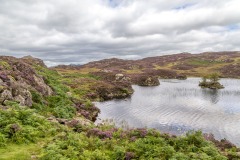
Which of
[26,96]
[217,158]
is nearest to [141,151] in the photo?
[217,158]

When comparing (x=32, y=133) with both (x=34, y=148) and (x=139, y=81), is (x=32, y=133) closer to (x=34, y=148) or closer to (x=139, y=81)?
(x=34, y=148)

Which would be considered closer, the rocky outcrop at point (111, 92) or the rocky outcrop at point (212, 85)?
the rocky outcrop at point (111, 92)

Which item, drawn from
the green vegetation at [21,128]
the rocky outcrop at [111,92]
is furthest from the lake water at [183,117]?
the green vegetation at [21,128]

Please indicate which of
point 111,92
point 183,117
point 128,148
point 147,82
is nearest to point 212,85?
point 147,82

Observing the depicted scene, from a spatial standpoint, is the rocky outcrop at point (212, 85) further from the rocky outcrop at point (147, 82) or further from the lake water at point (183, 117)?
the lake water at point (183, 117)

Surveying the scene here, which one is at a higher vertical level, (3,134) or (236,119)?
(3,134)

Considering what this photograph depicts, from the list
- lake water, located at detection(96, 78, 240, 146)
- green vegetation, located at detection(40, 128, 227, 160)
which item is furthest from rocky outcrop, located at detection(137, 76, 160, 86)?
green vegetation, located at detection(40, 128, 227, 160)

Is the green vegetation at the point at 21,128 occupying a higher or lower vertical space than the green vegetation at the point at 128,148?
higher

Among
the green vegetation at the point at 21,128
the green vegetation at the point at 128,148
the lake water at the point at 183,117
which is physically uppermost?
the green vegetation at the point at 21,128

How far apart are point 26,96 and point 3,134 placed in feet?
44.2

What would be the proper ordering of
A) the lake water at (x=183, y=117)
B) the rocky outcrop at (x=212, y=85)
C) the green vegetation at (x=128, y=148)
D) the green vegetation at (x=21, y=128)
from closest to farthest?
the green vegetation at (x=128, y=148) → the green vegetation at (x=21, y=128) → the lake water at (x=183, y=117) → the rocky outcrop at (x=212, y=85)

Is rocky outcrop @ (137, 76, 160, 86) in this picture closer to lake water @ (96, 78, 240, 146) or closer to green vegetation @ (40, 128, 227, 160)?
lake water @ (96, 78, 240, 146)

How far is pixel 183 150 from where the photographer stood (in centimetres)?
1869

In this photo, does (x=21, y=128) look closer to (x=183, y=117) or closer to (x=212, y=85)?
(x=183, y=117)
